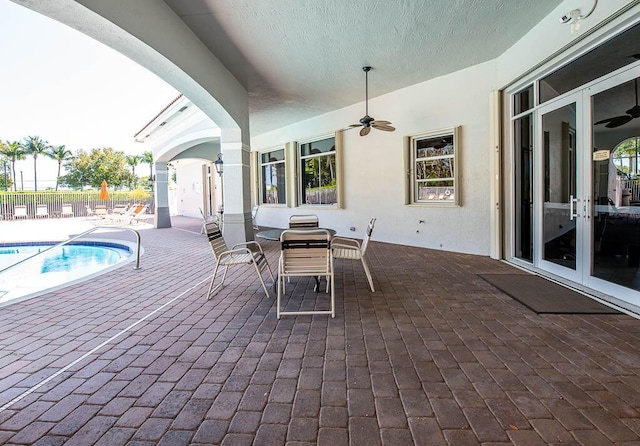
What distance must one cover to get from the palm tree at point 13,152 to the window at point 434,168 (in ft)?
116

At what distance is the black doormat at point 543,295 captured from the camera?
124 inches

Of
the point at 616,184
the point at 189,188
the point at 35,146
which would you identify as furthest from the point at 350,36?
the point at 35,146

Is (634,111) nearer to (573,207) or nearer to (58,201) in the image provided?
(573,207)

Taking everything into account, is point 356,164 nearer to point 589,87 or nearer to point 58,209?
point 589,87

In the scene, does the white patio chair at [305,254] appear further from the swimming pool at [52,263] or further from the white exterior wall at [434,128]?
the white exterior wall at [434,128]

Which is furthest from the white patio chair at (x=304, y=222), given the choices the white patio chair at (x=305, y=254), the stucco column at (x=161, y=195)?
the stucco column at (x=161, y=195)

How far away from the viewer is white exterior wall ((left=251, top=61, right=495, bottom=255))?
5879 mm

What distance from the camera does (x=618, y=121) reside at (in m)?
3.35

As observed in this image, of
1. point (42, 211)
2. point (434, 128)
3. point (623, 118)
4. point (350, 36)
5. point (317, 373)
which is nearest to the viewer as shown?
point (317, 373)

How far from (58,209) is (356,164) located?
1636 cm

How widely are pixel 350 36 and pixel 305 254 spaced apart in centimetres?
333

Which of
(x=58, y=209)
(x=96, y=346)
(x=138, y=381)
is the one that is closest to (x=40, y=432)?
(x=138, y=381)

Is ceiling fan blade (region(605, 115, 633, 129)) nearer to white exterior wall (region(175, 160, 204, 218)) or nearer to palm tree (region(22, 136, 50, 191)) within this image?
white exterior wall (region(175, 160, 204, 218))

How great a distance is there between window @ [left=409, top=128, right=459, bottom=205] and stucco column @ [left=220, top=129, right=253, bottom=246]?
11.4ft
